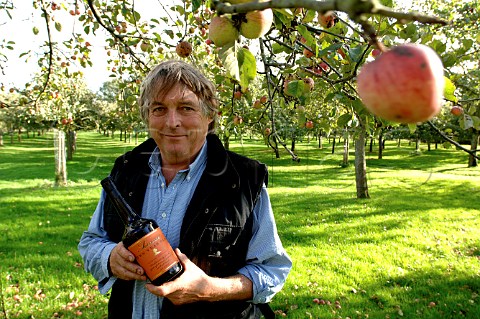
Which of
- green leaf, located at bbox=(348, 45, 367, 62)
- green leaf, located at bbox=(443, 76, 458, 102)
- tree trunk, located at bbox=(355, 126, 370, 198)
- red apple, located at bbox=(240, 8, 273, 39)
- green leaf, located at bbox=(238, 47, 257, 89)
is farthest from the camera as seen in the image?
tree trunk, located at bbox=(355, 126, 370, 198)

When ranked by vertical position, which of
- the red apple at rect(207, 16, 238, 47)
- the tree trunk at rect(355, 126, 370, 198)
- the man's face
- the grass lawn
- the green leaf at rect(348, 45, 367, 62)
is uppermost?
the green leaf at rect(348, 45, 367, 62)

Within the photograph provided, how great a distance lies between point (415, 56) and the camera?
1.62 ft

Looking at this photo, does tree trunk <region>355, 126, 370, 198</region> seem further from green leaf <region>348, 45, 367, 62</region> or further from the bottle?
the bottle

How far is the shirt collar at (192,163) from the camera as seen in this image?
1970 millimetres

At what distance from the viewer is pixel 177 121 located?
1859 mm

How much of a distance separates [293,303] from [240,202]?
2977 mm

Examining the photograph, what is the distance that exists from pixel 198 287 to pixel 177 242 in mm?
270

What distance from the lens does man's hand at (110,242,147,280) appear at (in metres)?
1.61

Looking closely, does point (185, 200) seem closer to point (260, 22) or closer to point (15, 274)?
point (260, 22)

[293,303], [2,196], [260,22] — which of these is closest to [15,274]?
[293,303]

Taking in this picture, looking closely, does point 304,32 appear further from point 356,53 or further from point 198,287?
point 198,287

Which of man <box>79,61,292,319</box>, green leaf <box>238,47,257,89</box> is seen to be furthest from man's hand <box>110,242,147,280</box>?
green leaf <box>238,47,257,89</box>

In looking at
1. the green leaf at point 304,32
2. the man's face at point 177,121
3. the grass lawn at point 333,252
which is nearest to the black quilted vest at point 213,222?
the man's face at point 177,121

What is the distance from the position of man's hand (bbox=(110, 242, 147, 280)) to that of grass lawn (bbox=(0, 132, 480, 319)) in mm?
1038
